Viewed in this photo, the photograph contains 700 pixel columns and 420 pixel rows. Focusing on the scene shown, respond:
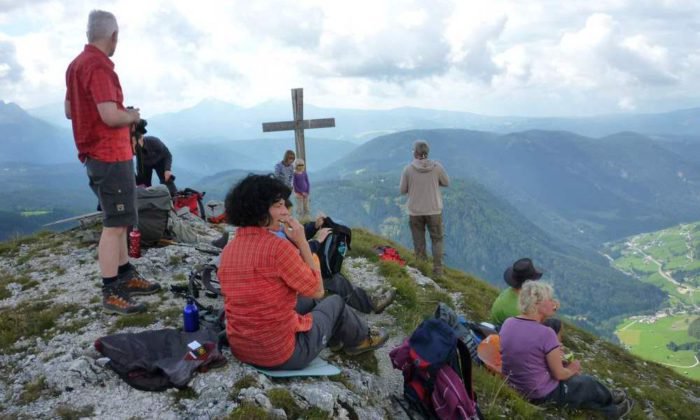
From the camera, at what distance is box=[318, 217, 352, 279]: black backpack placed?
697 centimetres

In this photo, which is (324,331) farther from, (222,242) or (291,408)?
(222,242)

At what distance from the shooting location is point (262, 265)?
177 inches

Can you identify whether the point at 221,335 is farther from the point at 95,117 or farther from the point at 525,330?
the point at 525,330

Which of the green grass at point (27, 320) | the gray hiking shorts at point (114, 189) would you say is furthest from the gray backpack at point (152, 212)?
the gray hiking shorts at point (114, 189)

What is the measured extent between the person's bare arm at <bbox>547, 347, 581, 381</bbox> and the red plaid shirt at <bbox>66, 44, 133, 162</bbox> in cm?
652

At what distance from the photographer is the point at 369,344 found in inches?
241

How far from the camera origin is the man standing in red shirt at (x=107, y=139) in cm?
543

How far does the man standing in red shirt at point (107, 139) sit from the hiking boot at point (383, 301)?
13.4ft

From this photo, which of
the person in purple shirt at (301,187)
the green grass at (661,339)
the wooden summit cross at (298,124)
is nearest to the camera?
the person in purple shirt at (301,187)

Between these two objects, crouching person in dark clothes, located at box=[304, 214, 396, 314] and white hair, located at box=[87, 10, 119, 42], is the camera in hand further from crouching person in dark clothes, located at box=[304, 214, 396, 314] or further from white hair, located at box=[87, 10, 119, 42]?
crouching person in dark clothes, located at box=[304, 214, 396, 314]

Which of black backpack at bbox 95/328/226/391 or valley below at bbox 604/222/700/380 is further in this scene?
valley below at bbox 604/222/700/380

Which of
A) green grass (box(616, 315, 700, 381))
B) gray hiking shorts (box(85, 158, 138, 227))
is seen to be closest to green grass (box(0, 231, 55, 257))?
gray hiking shorts (box(85, 158, 138, 227))

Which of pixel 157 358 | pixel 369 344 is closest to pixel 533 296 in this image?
pixel 369 344

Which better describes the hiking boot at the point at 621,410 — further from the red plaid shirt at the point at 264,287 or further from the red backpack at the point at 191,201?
the red backpack at the point at 191,201
